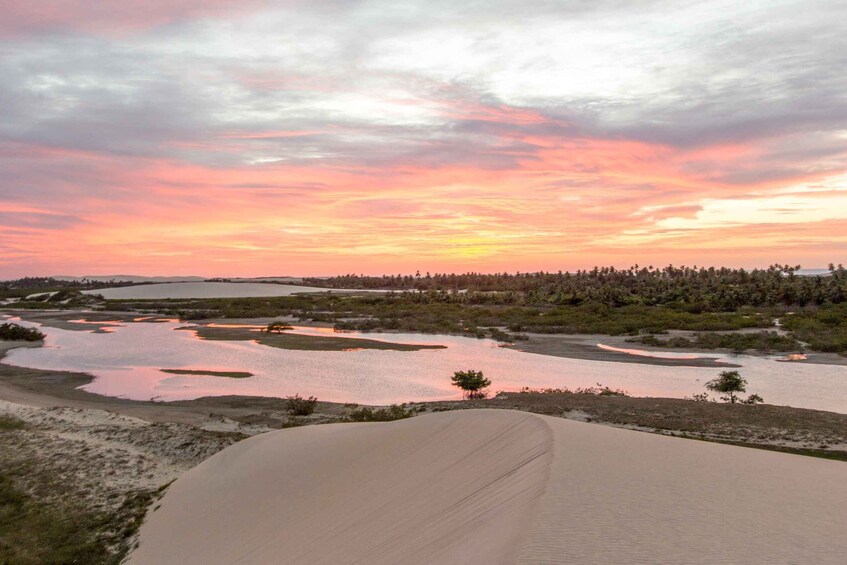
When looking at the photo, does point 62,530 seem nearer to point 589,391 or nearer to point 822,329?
point 589,391

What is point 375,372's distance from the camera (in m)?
29.7

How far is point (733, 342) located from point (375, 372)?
2436 centimetres

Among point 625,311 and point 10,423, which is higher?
point 625,311

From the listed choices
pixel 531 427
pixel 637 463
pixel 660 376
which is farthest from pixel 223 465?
pixel 660 376

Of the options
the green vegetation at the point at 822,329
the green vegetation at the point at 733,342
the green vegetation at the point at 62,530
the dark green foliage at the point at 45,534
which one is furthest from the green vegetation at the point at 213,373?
the green vegetation at the point at 822,329

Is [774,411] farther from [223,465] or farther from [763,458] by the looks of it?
[223,465]

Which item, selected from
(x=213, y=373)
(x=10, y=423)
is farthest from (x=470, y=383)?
(x=10, y=423)

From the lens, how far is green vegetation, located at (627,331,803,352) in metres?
36.4

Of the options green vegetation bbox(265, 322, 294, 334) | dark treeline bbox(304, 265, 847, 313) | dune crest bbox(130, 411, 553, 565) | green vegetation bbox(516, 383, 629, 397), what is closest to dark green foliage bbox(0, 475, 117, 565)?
dune crest bbox(130, 411, 553, 565)

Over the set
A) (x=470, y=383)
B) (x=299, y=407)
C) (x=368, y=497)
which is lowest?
(x=299, y=407)

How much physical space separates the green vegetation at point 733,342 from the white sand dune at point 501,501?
31183mm

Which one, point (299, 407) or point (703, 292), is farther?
point (703, 292)

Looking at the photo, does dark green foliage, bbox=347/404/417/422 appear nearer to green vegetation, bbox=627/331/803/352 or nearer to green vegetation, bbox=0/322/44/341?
green vegetation, bbox=627/331/803/352

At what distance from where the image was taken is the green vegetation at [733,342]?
36.4 m
